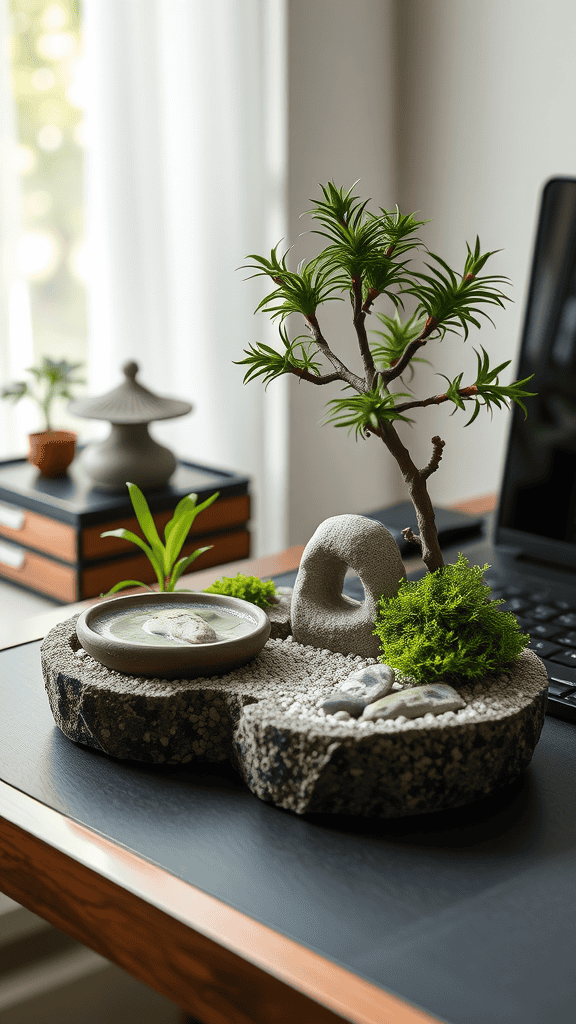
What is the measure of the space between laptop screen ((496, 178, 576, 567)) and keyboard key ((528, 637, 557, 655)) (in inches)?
10.8

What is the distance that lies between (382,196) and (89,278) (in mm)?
843

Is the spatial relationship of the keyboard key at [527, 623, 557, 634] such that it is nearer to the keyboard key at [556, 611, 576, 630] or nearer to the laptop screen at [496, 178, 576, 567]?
the keyboard key at [556, 611, 576, 630]

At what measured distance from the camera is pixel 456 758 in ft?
1.70

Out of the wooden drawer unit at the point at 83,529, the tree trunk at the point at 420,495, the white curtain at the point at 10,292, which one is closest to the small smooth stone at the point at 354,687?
the tree trunk at the point at 420,495

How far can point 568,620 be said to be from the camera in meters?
0.81

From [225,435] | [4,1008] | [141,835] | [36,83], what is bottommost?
[4,1008]

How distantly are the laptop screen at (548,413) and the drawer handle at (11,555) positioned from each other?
2.44 ft

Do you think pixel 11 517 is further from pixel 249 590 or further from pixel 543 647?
pixel 543 647

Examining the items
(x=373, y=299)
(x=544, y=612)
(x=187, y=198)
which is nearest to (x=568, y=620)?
(x=544, y=612)

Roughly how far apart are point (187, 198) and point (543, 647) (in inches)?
69.6

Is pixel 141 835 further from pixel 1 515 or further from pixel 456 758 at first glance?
pixel 1 515

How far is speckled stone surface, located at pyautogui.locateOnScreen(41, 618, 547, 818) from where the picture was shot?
0.51 meters

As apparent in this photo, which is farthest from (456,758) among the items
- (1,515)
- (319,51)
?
(319,51)

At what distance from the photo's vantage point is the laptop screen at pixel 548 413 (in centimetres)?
95
